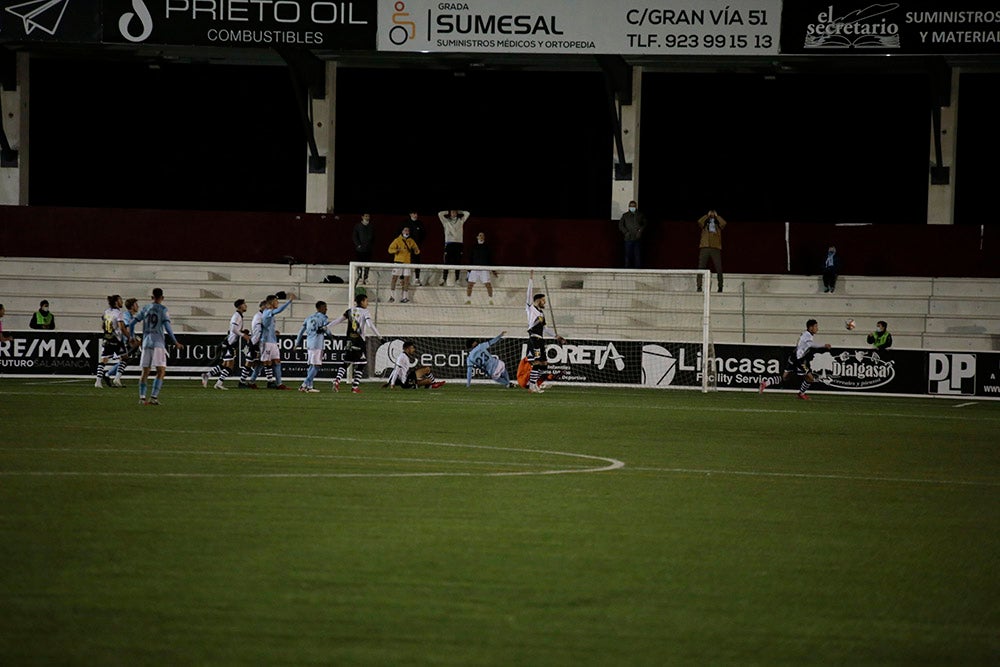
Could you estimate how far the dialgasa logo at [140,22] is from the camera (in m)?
32.6

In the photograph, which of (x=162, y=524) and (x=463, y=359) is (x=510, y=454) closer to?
(x=162, y=524)

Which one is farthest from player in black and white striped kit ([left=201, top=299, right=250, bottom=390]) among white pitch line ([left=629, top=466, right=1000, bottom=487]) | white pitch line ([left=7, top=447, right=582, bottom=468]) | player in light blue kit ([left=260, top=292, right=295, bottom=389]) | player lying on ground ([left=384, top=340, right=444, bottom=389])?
white pitch line ([left=629, top=466, right=1000, bottom=487])

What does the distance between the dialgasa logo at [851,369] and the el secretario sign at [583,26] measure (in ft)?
24.9

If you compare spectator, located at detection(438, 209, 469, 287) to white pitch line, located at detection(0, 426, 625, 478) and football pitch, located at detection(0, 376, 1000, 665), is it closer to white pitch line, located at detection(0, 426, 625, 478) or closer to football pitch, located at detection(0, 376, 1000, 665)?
football pitch, located at detection(0, 376, 1000, 665)

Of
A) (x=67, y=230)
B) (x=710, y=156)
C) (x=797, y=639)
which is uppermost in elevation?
(x=710, y=156)

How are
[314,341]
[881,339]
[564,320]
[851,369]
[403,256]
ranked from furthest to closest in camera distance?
[403,256] < [564,320] < [851,369] < [881,339] < [314,341]

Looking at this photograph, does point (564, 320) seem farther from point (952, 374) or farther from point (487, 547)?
point (487, 547)

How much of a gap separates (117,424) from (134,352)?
398 inches

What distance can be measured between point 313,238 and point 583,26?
9.81m

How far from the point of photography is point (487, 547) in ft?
28.0

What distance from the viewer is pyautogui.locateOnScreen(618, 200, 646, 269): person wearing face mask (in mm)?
34125

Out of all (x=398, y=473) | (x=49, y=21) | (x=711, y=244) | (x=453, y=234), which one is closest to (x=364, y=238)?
(x=453, y=234)

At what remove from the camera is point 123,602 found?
6.71 meters

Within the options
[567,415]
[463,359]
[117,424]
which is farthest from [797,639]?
[463,359]
